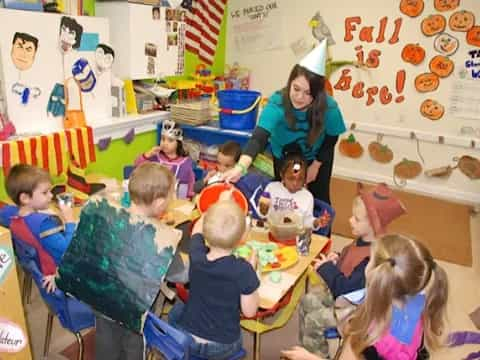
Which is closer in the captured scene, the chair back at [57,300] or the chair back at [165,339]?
the chair back at [165,339]

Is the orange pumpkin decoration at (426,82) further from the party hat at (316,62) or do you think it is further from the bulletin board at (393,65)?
the party hat at (316,62)

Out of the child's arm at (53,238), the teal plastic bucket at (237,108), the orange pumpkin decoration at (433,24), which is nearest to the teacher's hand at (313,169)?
the teal plastic bucket at (237,108)

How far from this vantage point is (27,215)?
1770mm

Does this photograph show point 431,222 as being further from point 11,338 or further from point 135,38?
point 11,338

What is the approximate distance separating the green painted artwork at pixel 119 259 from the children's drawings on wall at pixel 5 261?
211mm

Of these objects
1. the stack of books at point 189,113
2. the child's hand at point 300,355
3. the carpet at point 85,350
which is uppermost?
the stack of books at point 189,113

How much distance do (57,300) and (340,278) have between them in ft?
3.66

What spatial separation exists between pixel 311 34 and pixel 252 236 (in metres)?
3.39

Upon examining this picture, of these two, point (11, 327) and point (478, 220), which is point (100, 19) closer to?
point (11, 327)

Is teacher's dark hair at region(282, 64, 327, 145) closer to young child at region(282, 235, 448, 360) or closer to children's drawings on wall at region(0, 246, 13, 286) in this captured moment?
young child at region(282, 235, 448, 360)

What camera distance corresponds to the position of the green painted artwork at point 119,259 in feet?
4.27

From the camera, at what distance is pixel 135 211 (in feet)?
5.27

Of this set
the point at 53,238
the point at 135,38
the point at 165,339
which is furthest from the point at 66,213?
the point at 135,38

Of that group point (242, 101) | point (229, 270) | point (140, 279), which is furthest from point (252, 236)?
point (242, 101)
